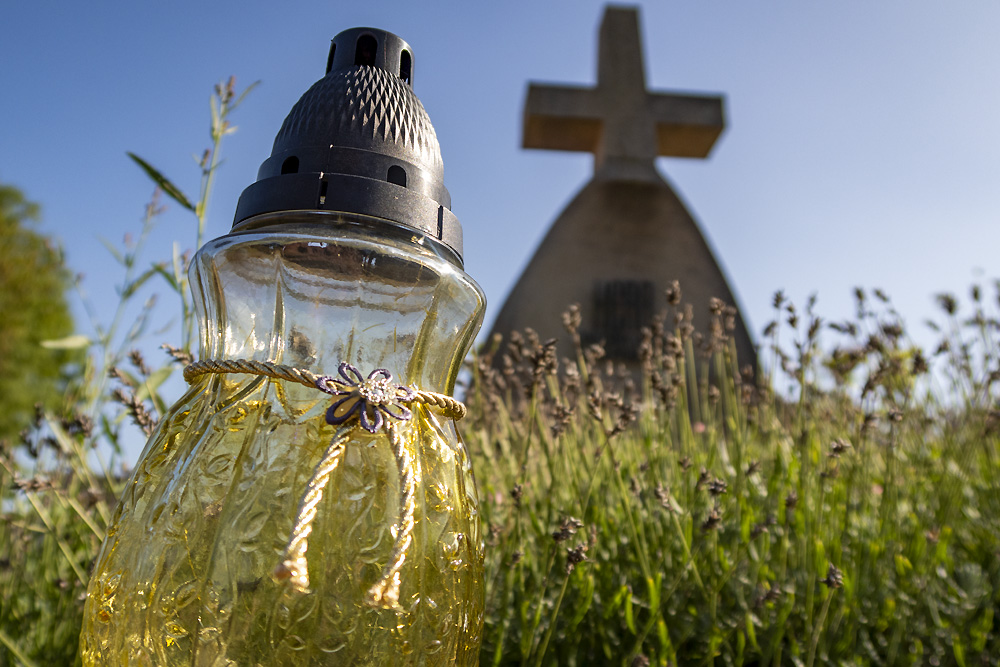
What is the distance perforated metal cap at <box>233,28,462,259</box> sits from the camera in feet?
2.06

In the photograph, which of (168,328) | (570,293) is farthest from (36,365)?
(168,328)

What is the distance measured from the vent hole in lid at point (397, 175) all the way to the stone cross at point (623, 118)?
236 inches

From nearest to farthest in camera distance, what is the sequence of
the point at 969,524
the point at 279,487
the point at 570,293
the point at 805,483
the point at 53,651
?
the point at 279,487
the point at 53,651
the point at 805,483
the point at 969,524
the point at 570,293

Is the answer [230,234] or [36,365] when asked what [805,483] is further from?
[36,365]

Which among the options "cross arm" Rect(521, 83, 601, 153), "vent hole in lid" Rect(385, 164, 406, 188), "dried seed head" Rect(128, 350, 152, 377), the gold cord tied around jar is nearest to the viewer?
the gold cord tied around jar

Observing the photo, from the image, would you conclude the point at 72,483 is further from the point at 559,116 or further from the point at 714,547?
the point at 559,116

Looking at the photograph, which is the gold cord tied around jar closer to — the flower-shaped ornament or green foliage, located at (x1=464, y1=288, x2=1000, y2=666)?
the flower-shaped ornament

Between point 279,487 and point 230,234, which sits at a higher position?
point 230,234

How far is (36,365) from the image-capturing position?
491 inches

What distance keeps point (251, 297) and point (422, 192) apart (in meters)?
0.21

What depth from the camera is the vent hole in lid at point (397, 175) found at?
0.66 m

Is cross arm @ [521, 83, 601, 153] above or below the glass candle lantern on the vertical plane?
above

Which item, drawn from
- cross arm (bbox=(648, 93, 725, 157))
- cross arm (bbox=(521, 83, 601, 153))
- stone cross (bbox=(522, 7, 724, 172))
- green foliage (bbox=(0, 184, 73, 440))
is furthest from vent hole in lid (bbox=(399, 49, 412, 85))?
green foliage (bbox=(0, 184, 73, 440))

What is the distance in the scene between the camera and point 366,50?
2.45 ft
